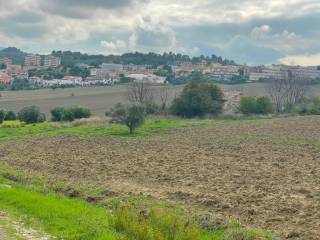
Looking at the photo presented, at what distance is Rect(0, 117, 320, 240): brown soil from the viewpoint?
1673cm

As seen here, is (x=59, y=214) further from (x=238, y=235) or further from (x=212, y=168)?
(x=212, y=168)

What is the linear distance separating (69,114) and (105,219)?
2225 inches

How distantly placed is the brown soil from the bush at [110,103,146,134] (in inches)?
142

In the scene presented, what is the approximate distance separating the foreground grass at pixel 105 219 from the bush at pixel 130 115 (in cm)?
2854

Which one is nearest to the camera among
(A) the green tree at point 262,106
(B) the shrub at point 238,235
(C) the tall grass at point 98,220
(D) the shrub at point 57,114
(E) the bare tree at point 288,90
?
(C) the tall grass at point 98,220

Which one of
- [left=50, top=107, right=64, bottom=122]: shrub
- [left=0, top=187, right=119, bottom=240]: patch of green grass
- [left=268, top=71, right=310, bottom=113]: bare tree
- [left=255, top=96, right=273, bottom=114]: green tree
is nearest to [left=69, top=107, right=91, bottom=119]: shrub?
[left=50, top=107, right=64, bottom=122]: shrub

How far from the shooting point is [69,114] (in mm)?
70625

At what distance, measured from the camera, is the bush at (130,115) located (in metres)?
50.3

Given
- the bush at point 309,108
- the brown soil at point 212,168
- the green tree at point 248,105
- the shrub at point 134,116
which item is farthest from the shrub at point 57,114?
the bush at point 309,108

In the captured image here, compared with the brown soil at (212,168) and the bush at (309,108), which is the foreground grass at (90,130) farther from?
the bush at (309,108)

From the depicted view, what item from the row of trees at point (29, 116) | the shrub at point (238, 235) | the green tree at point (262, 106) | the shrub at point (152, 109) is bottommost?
the row of trees at point (29, 116)

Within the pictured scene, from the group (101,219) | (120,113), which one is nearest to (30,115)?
(120,113)

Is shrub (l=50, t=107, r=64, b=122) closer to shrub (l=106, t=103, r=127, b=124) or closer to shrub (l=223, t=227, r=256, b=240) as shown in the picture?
shrub (l=106, t=103, r=127, b=124)

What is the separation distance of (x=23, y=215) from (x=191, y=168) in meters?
12.7
